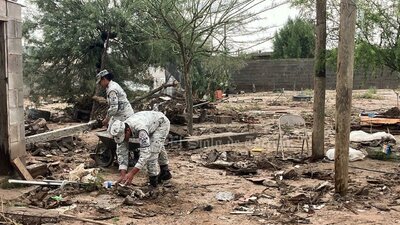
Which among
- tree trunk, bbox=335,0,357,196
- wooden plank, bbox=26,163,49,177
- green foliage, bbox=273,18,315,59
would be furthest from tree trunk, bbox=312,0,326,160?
green foliage, bbox=273,18,315,59

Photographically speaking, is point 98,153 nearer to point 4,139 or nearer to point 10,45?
point 4,139

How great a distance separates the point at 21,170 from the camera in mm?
7328

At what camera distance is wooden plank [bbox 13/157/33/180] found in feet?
24.0

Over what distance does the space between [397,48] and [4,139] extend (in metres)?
7.41

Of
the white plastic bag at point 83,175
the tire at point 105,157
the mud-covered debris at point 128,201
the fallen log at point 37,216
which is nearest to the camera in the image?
the fallen log at point 37,216

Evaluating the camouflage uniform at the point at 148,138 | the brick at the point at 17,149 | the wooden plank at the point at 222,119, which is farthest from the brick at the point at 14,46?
the wooden plank at the point at 222,119

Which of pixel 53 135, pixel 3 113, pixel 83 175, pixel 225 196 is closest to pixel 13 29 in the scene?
pixel 3 113

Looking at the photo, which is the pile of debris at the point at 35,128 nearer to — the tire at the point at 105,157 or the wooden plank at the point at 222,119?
the tire at the point at 105,157

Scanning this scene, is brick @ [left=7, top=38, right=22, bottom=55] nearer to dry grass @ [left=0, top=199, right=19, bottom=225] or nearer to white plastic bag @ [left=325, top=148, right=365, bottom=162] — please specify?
dry grass @ [left=0, top=199, right=19, bottom=225]

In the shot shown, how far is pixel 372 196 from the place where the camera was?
21.9ft

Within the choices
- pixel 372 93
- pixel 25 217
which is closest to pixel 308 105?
pixel 372 93

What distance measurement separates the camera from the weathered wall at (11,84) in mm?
7418

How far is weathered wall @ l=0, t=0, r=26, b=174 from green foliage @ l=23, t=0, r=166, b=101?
9977mm

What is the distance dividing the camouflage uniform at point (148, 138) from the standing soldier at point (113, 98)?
96 centimetres
